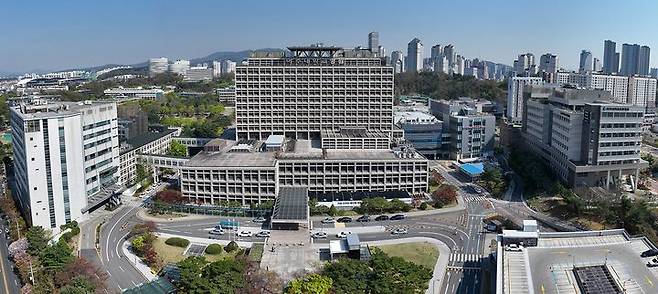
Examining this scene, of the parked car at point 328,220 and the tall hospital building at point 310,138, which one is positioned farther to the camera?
the tall hospital building at point 310,138

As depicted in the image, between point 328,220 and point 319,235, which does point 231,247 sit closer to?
point 319,235

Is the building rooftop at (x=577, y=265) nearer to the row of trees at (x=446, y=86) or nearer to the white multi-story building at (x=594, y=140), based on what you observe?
the white multi-story building at (x=594, y=140)

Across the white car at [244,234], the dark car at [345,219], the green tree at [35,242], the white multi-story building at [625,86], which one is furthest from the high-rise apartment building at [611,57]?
the green tree at [35,242]

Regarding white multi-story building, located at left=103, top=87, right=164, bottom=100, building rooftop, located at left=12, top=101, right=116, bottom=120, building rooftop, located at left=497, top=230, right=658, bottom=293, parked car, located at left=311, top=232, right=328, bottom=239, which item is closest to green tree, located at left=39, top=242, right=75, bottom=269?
building rooftop, located at left=12, top=101, right=116, bottom=120

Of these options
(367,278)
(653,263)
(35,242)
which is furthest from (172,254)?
(653,263)

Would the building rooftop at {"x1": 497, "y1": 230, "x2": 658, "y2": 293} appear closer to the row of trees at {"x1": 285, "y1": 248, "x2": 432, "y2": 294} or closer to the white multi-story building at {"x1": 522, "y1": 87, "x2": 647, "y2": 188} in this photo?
the row of trees at {"x1": 285, "y1": 248, "x2": 432, "y2": 294}
